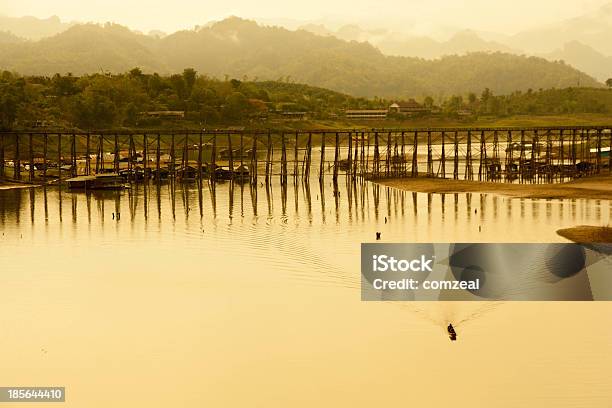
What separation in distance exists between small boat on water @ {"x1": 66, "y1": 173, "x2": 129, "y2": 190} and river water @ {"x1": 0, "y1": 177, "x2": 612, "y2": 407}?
Result: 22822mm

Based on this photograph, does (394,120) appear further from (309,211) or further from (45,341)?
(45,341)

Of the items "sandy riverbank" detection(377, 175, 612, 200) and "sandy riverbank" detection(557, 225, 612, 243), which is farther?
"sandy riverbank" detection(377, 175, 612, 200)

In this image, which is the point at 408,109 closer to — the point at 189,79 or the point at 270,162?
the point at 189,79

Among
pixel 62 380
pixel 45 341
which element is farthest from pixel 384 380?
pixel 45 341

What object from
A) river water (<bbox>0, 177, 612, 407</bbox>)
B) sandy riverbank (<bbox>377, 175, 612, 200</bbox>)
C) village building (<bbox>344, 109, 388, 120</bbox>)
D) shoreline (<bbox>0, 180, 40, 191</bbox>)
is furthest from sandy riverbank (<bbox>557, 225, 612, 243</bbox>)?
village building (<bbox>344, 109, 388, 120</bbox>)

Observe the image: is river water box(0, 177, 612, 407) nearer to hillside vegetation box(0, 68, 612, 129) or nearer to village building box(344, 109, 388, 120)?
hillside vegetation box(0, 68, 612, 129)

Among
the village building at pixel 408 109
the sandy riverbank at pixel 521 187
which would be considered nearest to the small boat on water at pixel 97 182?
the sandy riverbank at pixel 521 187

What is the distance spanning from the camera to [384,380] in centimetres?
2086

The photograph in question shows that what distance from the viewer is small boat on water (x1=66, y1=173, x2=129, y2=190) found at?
218 ft

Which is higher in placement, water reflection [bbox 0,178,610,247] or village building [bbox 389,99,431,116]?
village building [bbox 389,99,431,116]

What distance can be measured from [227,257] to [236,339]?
12332mm

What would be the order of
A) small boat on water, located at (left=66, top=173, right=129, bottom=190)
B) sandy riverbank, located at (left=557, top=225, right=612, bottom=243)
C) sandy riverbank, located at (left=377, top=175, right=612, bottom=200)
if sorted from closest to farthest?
1. sandy riverbank, located at (left=557, top=225, right=612, bottom=243)
2. sandy riverbank, located at (left=377, top=175, right=612, bottom=200)
3. small boat on water, located at (left=66, top=173, right=129, bottom=190)

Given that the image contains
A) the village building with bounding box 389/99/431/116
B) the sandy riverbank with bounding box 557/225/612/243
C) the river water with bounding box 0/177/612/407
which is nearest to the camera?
the river water with bounding box 0/177/612/407

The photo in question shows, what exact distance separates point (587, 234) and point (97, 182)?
41847 mm
